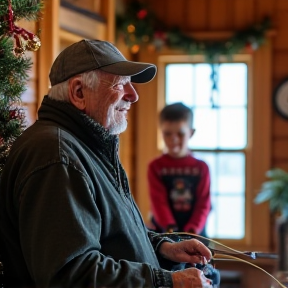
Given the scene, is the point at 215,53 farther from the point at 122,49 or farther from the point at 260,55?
the point at 122,49

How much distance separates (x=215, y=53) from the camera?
221 inches

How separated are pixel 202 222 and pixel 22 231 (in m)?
2.40

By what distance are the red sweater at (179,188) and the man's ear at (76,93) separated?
2185mm

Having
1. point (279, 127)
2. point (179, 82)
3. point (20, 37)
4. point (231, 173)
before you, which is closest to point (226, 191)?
point (231, 173)

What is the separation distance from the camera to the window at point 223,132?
5699mm

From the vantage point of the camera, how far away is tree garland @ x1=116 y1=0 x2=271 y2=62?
5496 millimetres

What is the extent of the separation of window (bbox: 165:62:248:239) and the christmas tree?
3704mm

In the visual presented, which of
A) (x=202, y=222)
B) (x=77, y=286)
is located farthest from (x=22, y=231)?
(x=202, y=222)

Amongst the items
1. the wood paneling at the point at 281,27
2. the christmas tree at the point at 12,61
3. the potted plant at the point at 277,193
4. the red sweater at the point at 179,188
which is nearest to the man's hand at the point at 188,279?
the christmas tree at the point at 12,61

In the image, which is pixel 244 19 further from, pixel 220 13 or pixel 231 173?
pixel 231 173

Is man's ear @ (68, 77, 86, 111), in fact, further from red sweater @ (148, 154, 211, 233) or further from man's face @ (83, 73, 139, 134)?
red sweater @ (148, 154, 211, 233)

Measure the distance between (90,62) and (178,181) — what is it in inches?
92.8

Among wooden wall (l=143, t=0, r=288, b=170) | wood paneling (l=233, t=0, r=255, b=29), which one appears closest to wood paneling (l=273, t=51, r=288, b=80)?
wooden wall (l=143, t=0, r=288, b=170)

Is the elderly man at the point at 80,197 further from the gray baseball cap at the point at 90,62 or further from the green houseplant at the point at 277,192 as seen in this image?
the green houseplant at the point at 277,192
